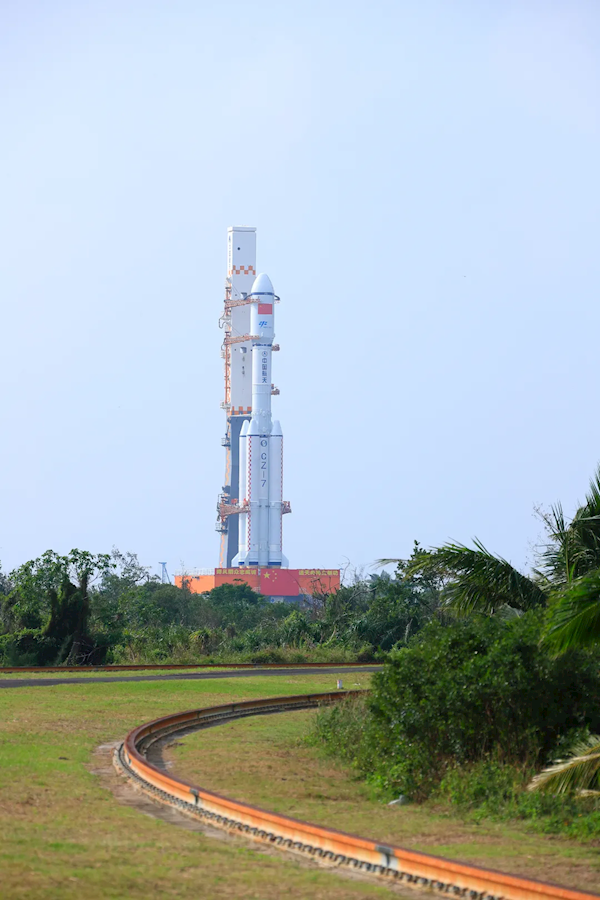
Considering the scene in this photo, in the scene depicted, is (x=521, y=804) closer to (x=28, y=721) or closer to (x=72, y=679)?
(x=28, y=721)

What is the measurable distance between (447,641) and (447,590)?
5.93ft

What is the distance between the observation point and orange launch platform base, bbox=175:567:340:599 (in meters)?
95.2

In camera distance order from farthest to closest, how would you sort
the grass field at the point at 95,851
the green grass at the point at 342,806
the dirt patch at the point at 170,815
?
1. the green grass at the point at 342,806
2. the dirt patch at the point at 170,815
3. the grass field at the point at 95,851

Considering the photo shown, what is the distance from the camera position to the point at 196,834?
954 centimetres

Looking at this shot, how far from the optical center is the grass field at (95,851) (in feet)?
23.4

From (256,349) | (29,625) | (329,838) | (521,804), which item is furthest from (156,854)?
(256,349)

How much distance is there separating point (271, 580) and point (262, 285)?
27.1 meters

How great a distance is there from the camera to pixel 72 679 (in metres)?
28.8

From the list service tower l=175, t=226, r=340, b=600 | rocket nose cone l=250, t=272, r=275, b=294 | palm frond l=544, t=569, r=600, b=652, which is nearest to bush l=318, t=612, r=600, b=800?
palm frond l=544, t=569, r=600, b=652

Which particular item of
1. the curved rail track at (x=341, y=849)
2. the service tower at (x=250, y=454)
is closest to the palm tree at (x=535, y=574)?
the curved rail track at (x=341, y=849)

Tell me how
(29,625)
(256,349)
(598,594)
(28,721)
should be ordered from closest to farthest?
1. (598,594)
2. (28,721)
3. (29,625)
4. (256,349)

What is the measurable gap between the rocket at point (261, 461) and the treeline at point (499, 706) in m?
80.0

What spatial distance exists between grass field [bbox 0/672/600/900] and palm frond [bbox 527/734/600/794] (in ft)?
2.43

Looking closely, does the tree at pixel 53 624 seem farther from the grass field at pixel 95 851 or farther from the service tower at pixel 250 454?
the service tower at pixel 250 454
